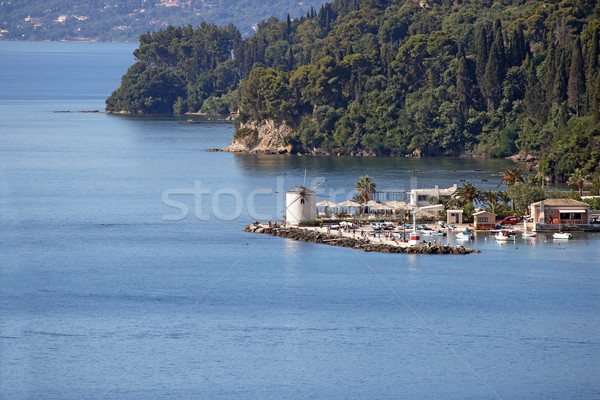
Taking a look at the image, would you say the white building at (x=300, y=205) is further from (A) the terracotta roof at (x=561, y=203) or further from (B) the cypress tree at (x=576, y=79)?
(B) the cypress tree at (x=576, y=79)

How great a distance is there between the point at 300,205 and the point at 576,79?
5738 centimetres

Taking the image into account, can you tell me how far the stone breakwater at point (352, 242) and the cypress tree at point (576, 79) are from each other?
5749cm

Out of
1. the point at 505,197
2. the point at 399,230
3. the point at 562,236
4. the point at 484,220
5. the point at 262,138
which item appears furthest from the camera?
the point at 262,138

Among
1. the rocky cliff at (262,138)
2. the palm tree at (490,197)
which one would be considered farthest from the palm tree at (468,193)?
the rocky cliff at (262,138)

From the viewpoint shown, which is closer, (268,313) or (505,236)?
(268,313)

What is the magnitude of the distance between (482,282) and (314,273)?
12077mm

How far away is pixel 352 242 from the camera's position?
84375 mm

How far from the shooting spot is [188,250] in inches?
3376

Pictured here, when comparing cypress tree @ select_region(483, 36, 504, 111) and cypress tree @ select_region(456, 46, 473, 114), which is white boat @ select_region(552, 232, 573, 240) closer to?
cypress tree @ select_region(483, 36, 504, 111)

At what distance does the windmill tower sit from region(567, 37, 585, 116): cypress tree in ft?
178

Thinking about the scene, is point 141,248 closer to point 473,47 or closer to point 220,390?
point 220,390

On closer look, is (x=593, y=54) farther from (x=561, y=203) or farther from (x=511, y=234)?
(x=511, y=234)

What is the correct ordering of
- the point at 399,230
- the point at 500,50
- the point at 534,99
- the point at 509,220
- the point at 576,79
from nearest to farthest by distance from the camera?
the point at 399,230 < the point at 509,220 < the point at 576,79 < the point at 534,99 < the point at 500,50

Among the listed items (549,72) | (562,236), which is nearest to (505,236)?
(562,236)
